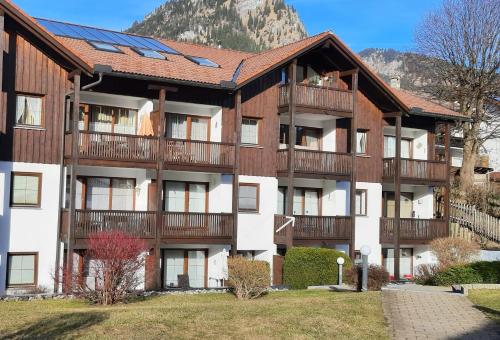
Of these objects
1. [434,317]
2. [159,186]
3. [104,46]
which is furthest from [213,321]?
[104,46]

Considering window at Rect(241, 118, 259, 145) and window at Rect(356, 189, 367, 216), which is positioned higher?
window at Rect(241, 118, 259, 145)

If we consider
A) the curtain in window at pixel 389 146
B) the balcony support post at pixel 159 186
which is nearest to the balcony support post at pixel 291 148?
the balcony support post at pixel 159 186

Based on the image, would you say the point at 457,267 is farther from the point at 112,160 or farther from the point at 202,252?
the point at 112,160

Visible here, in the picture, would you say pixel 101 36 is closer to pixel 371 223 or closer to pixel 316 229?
pixel 316 229

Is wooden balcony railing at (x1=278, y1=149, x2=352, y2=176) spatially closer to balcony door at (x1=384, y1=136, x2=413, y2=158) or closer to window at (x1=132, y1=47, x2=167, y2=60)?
balcony door at (x1=384, y1=136, x2=413, y2=158)

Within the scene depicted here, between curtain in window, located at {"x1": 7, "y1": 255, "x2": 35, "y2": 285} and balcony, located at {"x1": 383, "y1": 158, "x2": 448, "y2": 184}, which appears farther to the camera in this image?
balcony, located at {"x1": 383, "y1": 158, "x2": 448, "y2": 184}

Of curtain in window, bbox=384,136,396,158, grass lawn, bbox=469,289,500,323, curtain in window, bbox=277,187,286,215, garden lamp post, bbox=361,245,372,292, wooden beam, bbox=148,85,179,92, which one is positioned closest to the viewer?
grass lawn, bbox=469,289,500,323

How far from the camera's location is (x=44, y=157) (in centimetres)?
2497

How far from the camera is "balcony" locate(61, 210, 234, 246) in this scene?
24.9 m

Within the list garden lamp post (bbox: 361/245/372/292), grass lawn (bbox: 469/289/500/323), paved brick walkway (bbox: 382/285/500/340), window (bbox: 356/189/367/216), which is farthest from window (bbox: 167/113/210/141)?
grass lawn (bbox: 469/289/500/323)

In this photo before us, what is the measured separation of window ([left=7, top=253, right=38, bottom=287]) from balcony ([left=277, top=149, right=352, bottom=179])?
10.8 meters

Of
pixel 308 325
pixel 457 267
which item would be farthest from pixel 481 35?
pixel 308 325

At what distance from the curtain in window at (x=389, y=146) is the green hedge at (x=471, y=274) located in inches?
412

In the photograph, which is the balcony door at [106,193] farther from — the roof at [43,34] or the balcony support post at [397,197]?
the balcony support post at [397,197]
